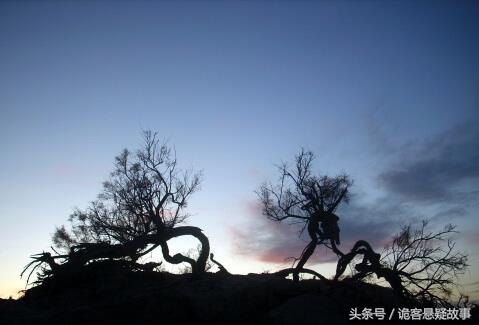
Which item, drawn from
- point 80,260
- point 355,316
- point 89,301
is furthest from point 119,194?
point 355,316

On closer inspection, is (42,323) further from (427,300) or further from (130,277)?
(427,300)

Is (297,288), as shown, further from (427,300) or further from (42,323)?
(42,323)

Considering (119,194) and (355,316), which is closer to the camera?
(355,316)

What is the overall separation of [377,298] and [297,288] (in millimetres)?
3614

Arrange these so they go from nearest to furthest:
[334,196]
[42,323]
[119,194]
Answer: [42,323]
[334,196]
[119,194]

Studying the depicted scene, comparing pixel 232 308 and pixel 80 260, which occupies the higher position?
pixel 80 260

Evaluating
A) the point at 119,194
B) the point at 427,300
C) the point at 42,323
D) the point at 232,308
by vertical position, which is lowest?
the point at 42,323

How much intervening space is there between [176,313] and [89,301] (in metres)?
3.17

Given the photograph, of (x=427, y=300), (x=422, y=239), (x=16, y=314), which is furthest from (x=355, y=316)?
(x=16, y=314)

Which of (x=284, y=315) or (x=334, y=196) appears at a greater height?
(x=334, y=196)

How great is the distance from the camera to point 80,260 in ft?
46.1

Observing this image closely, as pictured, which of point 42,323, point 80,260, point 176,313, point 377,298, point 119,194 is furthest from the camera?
point 119,194

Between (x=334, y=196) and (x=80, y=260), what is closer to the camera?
(x=80, y=260)

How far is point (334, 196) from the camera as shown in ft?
57.9
